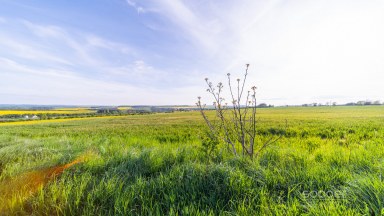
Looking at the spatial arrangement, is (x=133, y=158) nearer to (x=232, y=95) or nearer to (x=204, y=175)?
(x=204, y=175)

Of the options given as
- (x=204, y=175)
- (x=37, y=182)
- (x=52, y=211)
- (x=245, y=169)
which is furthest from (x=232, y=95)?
(x=37, y=182)

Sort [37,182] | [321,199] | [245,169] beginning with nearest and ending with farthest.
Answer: [321,199], [37,182], [245,169]

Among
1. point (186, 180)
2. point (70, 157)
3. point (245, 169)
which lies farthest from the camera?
point (70, 157)

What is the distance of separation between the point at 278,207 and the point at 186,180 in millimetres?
1347

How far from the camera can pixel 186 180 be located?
2.74 m

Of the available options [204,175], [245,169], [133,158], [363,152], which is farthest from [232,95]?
[363,152]

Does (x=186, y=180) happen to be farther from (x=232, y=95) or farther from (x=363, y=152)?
(x=363, y=152)

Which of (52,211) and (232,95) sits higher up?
(232,95)

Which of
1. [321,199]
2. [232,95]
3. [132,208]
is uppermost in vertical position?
[232,95]

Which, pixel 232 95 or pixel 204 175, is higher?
pixel 232 95

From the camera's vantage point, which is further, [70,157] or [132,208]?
[70,157]

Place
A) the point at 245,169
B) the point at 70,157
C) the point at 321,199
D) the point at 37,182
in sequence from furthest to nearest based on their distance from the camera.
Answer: the point at 70,157
the point at 245,169
the point at 37,182
the point at 321,199

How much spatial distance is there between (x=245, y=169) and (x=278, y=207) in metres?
1.16

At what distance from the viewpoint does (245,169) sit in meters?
3.22
